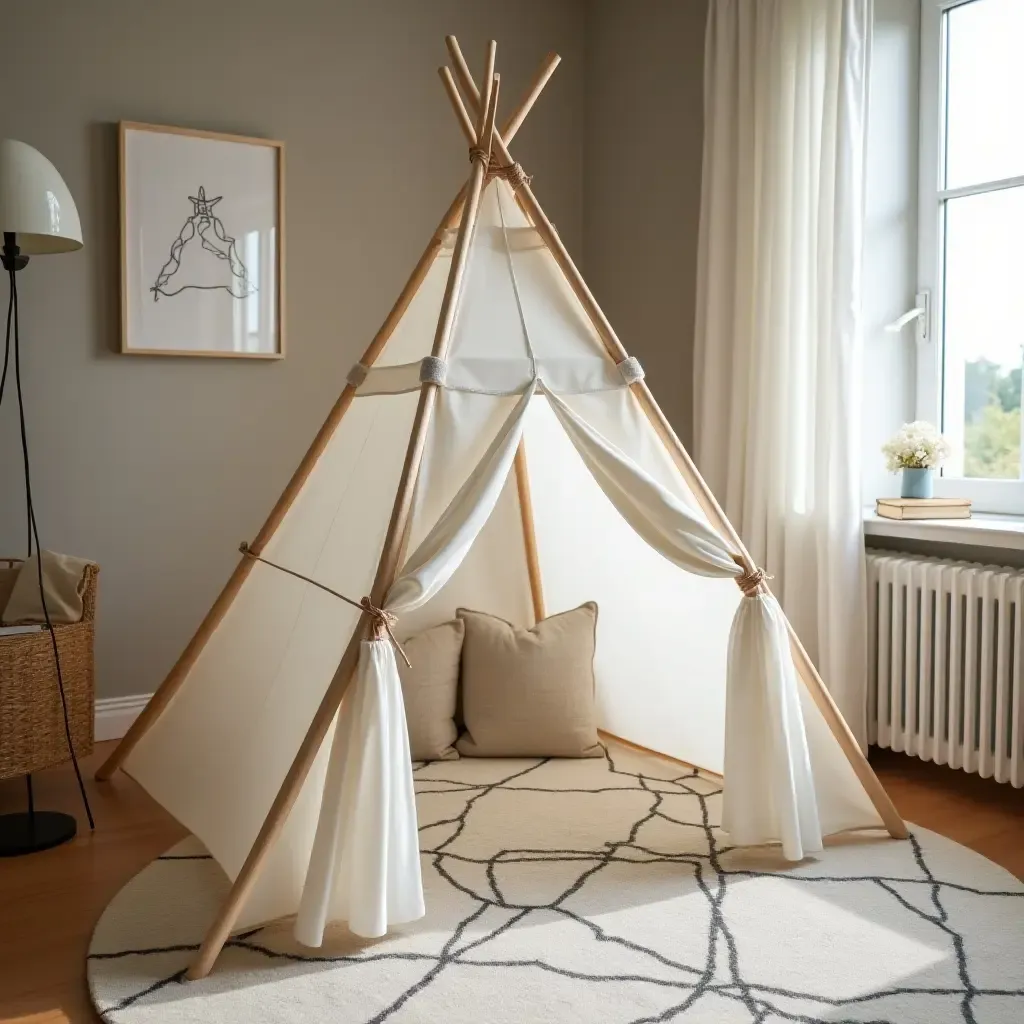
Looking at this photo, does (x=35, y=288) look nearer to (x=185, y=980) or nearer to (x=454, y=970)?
(x=185, y=980)

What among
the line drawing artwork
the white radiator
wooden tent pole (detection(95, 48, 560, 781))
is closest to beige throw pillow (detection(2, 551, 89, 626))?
wooden tent pole (detection(95, 48, 560, 781))

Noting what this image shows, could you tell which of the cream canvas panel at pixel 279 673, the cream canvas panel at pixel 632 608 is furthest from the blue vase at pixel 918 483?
the cream canvas panel at pixel 279 673

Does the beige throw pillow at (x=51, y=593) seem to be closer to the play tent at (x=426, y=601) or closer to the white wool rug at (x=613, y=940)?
the play tent at (x=426, y=601)

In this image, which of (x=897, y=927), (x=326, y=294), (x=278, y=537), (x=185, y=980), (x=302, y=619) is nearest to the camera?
(x=185, y=980)

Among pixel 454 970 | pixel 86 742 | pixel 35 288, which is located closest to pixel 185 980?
pixel 454 970

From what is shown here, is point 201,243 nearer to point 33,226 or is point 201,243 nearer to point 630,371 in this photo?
point 33,226

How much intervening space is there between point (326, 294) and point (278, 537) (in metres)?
1.25

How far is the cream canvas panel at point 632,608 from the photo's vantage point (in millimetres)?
3162

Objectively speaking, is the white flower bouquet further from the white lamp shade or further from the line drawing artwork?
the white lamp shade

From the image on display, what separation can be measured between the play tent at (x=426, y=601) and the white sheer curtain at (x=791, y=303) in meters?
0.48

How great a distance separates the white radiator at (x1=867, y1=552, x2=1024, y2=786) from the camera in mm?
3010

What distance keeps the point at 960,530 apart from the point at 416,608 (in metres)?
1.52

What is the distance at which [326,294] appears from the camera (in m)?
4.01

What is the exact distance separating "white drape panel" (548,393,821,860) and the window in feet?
3.87
